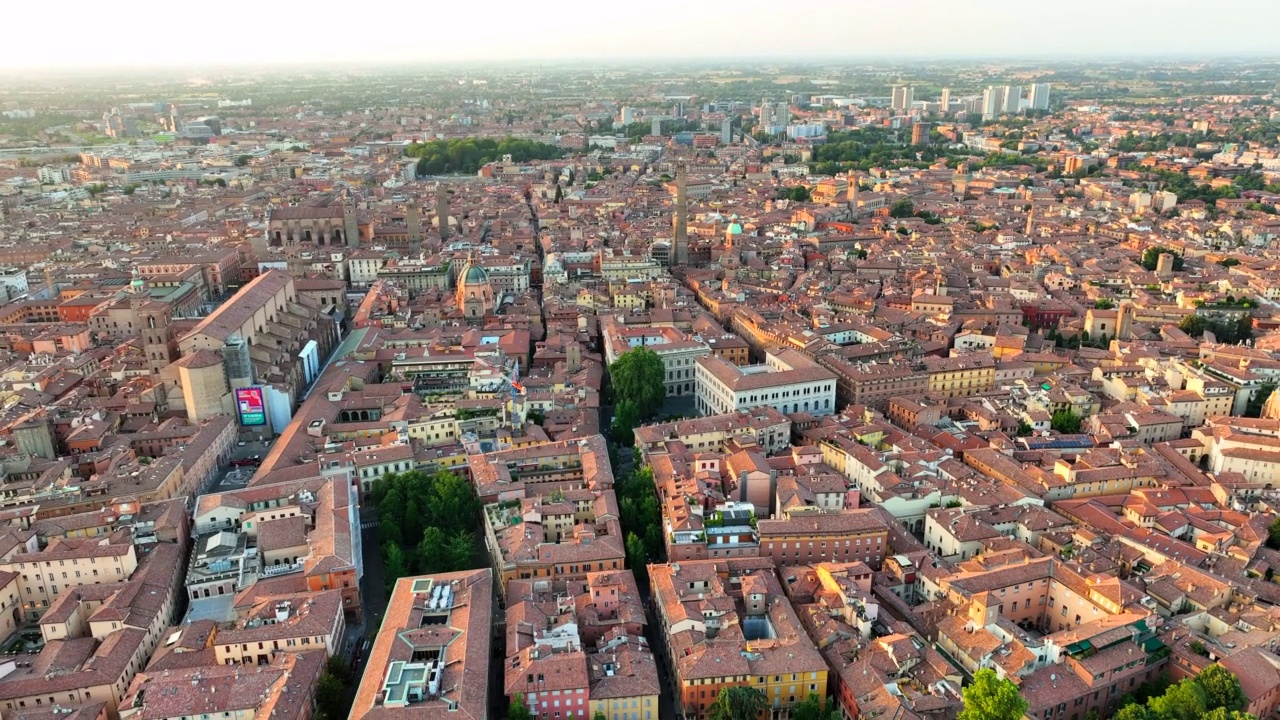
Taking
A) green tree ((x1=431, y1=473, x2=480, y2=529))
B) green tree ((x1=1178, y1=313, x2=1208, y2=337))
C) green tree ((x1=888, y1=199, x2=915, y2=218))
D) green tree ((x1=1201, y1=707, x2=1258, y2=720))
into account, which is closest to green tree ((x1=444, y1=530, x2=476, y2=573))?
green tree ((x1=431, y1=473, x2=480, y2=529))

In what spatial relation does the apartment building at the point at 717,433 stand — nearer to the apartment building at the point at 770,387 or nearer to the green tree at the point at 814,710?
the apartment building at the point at 770,387

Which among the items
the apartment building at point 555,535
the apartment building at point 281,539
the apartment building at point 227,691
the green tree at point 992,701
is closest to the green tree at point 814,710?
the green tree at point 992,701

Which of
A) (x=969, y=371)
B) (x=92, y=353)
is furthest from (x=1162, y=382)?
(x=92, y=353)

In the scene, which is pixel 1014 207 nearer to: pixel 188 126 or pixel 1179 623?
pixel 1179 623

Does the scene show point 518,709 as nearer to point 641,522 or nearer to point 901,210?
point 641,522

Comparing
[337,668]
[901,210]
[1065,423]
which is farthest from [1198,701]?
[901,210]
